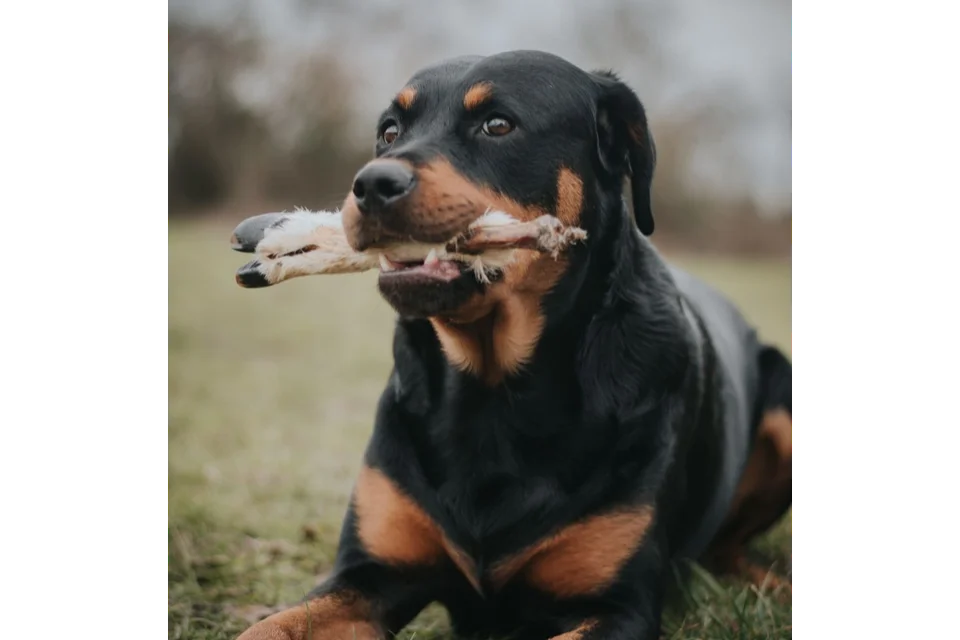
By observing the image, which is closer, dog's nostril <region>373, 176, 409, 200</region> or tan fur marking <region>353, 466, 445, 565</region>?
dog's nostril <region>373, 176, 409, 200</region>

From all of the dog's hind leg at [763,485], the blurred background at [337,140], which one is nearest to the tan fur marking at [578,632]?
the blurred background at [337,140]

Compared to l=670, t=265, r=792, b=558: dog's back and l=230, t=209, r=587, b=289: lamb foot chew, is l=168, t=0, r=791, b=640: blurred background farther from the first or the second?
l=230, t=209, r=587, b=289: lamb foot chew

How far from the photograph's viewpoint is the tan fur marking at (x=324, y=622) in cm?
183

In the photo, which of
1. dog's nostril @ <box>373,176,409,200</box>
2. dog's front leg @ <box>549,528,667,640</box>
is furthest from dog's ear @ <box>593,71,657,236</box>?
dog's front leg @ <box>549,528,667,640</box>

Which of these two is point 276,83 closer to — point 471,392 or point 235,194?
point 235,194

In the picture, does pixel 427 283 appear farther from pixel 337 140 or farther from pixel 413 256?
pixel 337 140

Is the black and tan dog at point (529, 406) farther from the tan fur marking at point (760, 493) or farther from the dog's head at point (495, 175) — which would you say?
the tan fur marking at point (760, 493)

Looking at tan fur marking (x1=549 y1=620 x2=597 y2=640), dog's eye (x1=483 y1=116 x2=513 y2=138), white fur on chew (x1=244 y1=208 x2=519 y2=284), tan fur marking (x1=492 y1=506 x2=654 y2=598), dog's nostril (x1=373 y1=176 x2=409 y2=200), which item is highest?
dog's eye (x1=483 y1=116 x2=513 y2=138)

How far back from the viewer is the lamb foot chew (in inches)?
69.1

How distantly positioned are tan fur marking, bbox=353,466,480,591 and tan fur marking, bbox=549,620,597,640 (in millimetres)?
234

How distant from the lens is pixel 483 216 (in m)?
1.76

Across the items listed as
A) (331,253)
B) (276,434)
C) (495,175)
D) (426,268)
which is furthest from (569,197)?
(276,434)
